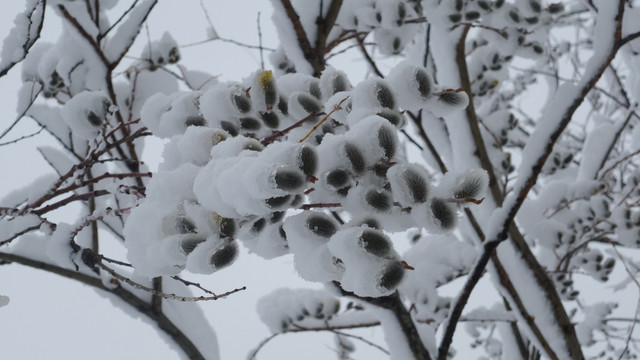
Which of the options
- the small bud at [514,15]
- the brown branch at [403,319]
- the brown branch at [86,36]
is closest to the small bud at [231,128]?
the brown branch at [403,319]

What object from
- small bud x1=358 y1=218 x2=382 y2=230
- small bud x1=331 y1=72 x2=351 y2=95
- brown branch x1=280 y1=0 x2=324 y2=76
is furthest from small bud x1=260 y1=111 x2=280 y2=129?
→ brown branch x1=280 y1=0 x2=324 y2=76

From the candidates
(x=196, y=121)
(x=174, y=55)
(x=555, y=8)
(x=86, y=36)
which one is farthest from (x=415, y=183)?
(x=555, y=8)

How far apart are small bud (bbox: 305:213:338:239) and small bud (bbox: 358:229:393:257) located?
0.09 m

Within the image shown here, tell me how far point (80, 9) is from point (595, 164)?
100 inches

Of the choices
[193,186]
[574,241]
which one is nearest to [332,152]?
[193,186]

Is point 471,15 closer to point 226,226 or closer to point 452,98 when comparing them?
point 452,98

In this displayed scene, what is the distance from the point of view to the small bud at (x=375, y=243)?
649mm

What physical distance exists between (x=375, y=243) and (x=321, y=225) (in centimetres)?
11

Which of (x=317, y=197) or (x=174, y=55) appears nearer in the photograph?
(x=317, y=197)

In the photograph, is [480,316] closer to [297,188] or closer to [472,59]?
[472,59]

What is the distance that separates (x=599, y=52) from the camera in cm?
134

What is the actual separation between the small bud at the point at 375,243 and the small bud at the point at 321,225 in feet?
0.31

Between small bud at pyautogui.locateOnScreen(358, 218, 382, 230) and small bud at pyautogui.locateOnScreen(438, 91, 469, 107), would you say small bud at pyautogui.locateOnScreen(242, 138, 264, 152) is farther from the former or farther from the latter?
small bud at pyautogui.locateOnScreen(438, 91, 469, 107)

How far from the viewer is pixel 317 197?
772 millimetres
